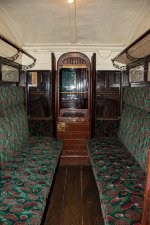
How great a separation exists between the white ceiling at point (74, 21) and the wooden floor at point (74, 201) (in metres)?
2.48

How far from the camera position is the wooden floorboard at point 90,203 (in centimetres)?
241

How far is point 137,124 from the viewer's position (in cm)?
273

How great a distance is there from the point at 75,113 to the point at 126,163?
6.40ft

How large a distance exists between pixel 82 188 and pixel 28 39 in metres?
2.84

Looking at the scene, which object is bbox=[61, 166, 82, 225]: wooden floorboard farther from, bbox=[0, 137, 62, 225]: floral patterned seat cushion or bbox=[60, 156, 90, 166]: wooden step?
bbox=[0, 137, 62, 225]: floral patterned seat cushion

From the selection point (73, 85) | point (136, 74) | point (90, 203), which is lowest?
point (90, 203)

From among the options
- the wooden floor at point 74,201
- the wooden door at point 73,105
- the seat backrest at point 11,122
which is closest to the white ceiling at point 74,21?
the wooden door at point 73,105

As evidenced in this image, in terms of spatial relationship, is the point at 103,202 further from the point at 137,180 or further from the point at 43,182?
the point at 43,182

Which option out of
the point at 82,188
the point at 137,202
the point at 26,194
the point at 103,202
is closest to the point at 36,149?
the point at 82,188

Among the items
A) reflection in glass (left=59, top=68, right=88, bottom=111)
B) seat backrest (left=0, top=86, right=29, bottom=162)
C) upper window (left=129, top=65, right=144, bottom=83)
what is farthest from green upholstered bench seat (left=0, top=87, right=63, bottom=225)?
upper window (left=129, top=65, right=144, bottom=83)

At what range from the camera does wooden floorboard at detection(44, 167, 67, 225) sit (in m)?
2.40

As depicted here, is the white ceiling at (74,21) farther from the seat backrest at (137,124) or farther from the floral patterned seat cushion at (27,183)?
the floral patterned seat cushion at (27,183)

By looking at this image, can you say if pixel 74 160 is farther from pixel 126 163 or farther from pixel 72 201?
pixel 126 163

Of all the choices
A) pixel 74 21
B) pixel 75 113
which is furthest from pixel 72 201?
pixel 74 21
